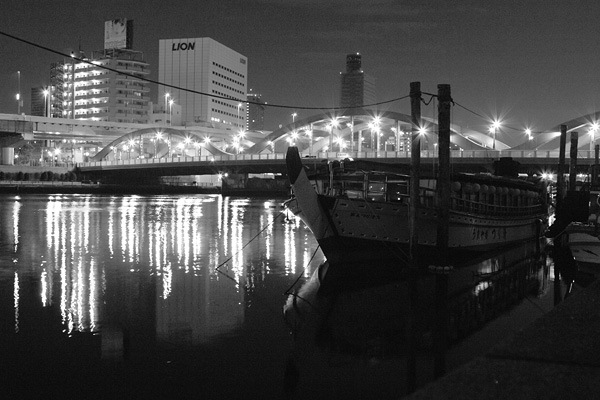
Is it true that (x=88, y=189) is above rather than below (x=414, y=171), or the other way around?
below

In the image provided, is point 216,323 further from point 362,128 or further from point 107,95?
point 107,95

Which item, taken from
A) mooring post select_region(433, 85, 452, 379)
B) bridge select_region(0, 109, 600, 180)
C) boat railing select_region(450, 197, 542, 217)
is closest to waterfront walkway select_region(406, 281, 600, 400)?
mooring post select_region(433, 85, 452, 379)

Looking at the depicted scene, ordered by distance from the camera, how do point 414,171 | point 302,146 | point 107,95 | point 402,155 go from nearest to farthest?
point 414,171 → point 402,155 → point 302,146 → point 107,95

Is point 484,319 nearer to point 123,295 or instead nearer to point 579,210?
point 123,295

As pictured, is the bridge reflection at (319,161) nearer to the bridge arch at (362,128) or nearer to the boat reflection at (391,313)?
the bridge arch at (362,128)

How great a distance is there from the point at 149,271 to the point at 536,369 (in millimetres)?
14372

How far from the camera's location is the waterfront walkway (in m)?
4.67

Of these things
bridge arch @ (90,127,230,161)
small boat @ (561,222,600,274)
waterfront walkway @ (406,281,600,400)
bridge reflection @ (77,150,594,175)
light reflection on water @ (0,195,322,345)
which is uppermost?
bridge arch @ (90,127,230,161)

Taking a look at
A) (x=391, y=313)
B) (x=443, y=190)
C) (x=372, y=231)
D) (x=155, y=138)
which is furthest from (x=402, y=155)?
(x=155, y=138)

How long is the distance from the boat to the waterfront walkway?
439 inches

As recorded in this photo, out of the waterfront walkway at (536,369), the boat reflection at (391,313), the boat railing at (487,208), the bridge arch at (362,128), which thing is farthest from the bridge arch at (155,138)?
the waterfront walkway at (536,369)

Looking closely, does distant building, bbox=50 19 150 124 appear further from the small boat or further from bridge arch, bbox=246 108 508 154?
the small boat

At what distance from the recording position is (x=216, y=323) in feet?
37.9

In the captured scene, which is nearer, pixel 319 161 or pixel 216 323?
pixel 216 323
